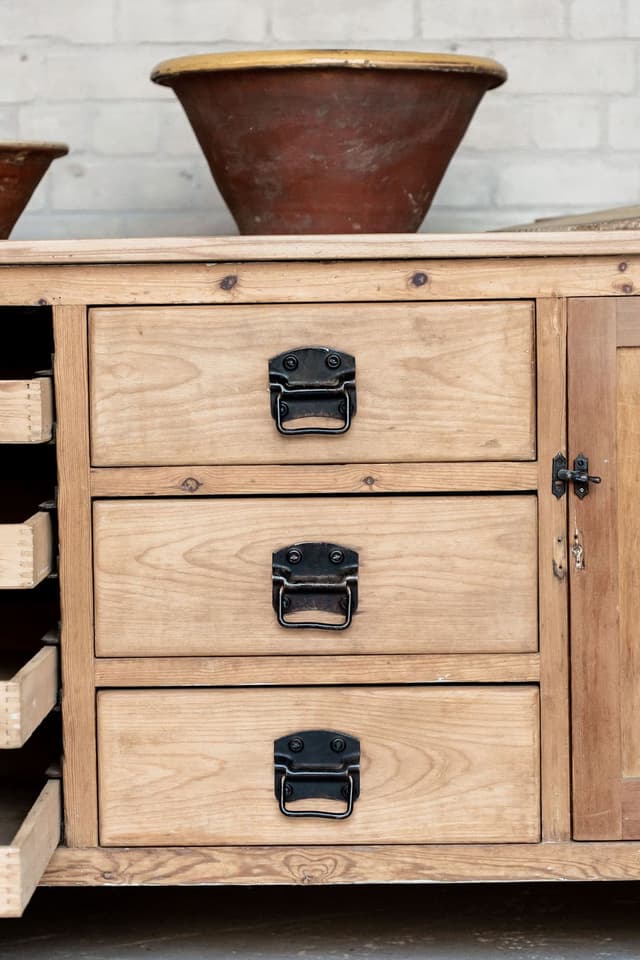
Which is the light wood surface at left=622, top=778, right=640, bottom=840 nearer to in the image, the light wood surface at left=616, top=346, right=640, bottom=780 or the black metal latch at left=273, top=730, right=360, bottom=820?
the light wood surface at left=616, top=346, right=640, bottom=780

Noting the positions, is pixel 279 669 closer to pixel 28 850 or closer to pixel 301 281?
pixel 28 850

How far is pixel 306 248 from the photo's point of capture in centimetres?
143

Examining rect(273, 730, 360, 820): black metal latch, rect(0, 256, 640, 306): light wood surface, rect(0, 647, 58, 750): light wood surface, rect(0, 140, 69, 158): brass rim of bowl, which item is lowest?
rect(273, 730, 360, 820): black metal latch

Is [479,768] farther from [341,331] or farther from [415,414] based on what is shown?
[341,331]

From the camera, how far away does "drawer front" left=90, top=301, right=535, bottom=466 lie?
1.44 m

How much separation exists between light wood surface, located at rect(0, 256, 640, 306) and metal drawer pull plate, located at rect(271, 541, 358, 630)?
29cm

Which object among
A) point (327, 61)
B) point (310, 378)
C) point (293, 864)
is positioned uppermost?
point (327, 61)

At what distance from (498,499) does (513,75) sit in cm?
93

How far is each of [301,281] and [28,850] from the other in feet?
2.25

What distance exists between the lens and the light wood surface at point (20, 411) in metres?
1.38

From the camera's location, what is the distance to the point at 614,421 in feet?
4.81

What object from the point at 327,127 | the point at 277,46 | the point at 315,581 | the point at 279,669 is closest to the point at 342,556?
the point at 315,581

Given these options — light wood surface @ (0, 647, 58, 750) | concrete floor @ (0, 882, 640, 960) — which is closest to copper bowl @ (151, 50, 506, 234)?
light wood surface @ (0, 647, 58, 750)

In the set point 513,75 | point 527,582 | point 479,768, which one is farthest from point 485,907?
point 513,75
